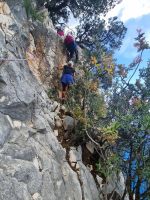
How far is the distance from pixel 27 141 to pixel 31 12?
848 cm

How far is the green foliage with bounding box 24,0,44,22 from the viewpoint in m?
16.4

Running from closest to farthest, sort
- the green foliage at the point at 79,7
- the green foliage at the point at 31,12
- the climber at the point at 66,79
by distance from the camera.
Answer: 1. the climber at the point at 66,79
2. the green foliage at the point at 31,12
3. the green foliage at the point at 79,7

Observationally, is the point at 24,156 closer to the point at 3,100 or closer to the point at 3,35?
the point at 3,100

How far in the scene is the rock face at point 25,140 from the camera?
30.6ft

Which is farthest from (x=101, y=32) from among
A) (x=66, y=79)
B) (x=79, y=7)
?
(x=66, y=79)

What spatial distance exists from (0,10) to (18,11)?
1527mm

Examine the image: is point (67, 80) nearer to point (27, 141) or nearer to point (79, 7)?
point (27, 141)

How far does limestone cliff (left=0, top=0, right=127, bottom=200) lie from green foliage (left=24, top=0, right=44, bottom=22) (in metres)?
1.00

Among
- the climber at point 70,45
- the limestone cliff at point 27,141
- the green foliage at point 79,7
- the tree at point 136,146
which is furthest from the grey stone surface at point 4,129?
the green foliage at point 79,7

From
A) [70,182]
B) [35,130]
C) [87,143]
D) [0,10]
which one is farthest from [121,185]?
[0,10]

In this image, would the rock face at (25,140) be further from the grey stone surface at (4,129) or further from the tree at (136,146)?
the tree at (136,146)

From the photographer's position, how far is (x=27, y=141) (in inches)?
413

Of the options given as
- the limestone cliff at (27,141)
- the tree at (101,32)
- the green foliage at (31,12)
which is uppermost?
the tree at (101,32)

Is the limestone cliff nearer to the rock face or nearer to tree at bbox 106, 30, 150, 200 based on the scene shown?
the rock face
